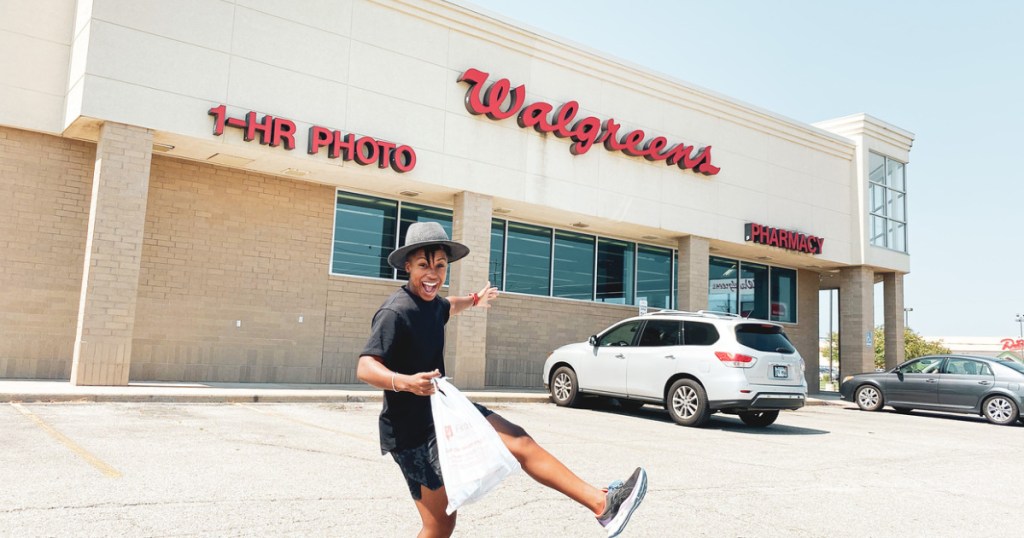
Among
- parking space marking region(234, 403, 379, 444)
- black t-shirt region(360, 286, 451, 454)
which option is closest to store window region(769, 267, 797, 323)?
parking space marking region(234, 403, 379, 444)

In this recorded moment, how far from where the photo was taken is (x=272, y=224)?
1616cm

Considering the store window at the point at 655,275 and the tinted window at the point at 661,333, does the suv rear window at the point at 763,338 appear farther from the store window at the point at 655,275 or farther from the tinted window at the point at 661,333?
the store window at the point at 655,275

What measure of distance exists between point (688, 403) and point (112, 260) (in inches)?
386

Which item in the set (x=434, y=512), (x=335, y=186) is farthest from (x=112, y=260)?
(x=434, y=512)

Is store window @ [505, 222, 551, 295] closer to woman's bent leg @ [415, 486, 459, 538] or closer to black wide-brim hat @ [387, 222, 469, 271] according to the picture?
black wide-brim hat @ [387, 222, 469, 271]

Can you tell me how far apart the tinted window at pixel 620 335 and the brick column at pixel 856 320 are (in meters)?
15.2

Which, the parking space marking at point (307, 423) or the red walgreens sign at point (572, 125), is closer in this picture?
the parking space marking at point (307, 423)

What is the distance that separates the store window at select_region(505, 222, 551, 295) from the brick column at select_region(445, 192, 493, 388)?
2.54 m

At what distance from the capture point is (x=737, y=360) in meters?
11.7

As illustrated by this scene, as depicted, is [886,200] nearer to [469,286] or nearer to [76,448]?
[469,286]

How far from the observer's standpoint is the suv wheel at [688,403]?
1190 cm

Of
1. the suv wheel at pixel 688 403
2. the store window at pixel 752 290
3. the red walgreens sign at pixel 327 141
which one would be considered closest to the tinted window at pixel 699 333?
the suv wheel at pixel 688 403

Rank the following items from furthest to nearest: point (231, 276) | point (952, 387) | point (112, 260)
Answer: point (952, 387) → point (231, 276) → point (112, 260)

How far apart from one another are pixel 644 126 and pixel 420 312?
17.5m
